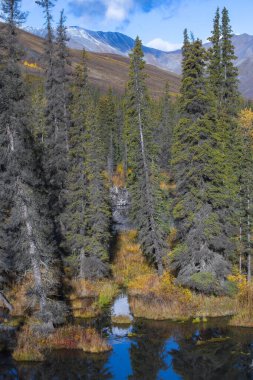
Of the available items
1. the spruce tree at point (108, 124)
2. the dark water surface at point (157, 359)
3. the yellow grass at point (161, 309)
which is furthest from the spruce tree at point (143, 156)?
the spruce tree at point (108, 124)

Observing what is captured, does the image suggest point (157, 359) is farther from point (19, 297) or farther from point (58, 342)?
point (19, 297)

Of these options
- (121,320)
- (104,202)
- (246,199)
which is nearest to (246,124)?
(246,199)

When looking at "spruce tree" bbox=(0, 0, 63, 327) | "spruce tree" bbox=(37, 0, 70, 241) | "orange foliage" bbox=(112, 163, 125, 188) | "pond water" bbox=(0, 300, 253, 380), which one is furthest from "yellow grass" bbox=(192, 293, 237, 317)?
"orange foliage" bbox=(112, 163, 125, 188)

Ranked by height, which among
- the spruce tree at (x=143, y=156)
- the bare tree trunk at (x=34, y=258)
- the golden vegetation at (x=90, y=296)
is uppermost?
the spruce tree at (x=143, y=156)

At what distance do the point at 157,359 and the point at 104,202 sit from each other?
16425 mm

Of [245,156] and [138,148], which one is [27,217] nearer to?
[138,148]

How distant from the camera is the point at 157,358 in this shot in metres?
22.4

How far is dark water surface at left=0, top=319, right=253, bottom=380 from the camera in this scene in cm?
2038

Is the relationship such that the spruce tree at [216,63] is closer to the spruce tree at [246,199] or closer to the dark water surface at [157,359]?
the spruce tree at [246,199]

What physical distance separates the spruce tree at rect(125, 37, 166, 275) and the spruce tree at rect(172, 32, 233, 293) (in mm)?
4505

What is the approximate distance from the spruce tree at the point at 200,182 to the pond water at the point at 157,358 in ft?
14.2

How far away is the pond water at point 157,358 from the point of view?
2038cm

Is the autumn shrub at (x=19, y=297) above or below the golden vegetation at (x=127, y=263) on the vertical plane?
below

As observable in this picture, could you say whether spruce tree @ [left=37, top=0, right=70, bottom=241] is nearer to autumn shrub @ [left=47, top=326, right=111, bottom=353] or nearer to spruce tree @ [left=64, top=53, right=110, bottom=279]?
spruce tree @ [left=64, top=53, right=110, bottom=279]
